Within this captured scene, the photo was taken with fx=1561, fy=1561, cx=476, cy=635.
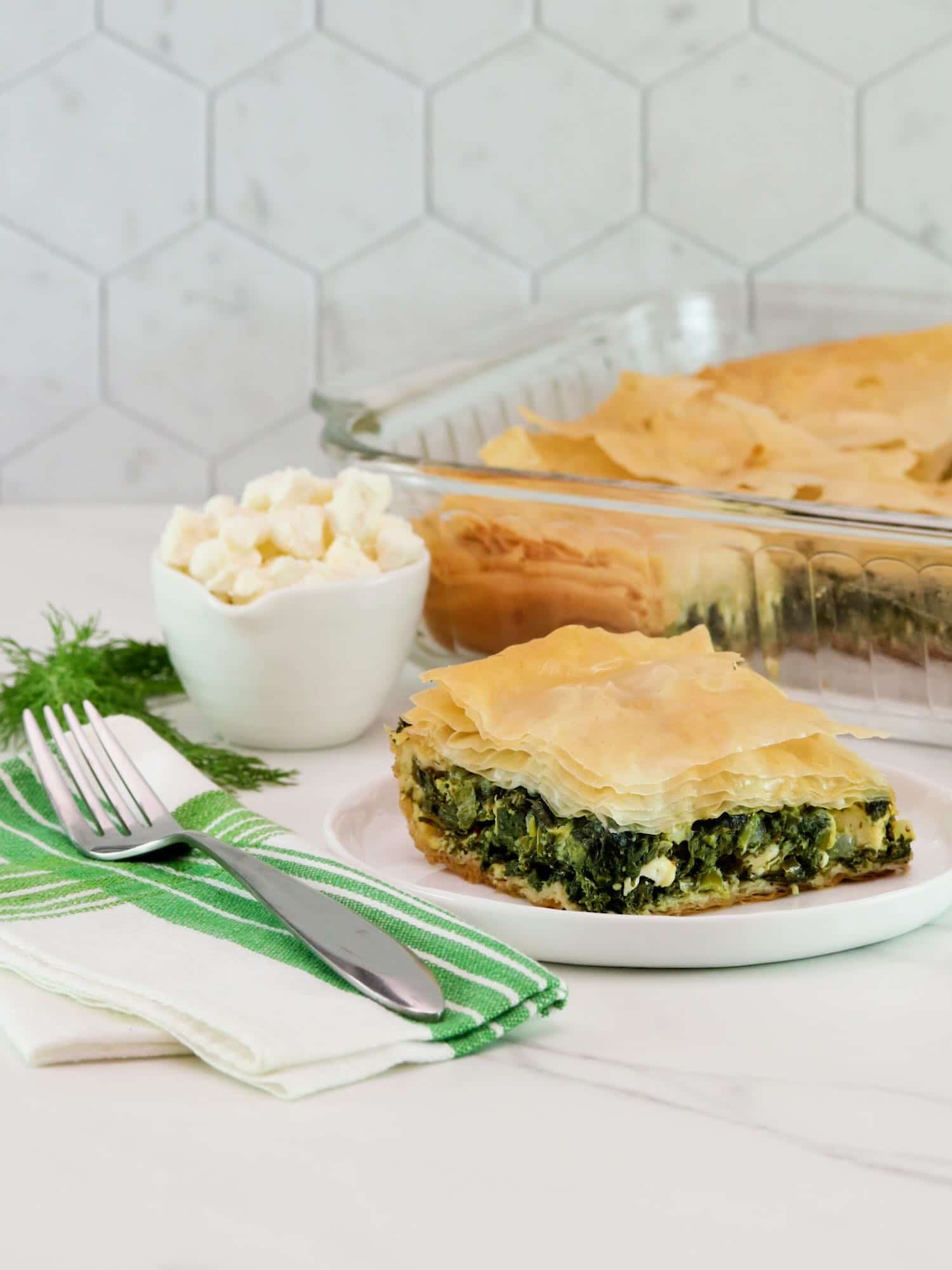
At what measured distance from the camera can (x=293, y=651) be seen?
0.87 metres

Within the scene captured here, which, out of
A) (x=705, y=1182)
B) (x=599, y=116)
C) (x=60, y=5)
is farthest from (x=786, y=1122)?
(x=60, y=5)

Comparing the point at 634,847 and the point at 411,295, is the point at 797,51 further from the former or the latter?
the point at 634,847

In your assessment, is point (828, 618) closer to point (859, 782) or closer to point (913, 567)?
point (913, 567)

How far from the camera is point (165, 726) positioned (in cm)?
91

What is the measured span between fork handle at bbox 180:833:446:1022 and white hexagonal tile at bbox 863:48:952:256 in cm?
142

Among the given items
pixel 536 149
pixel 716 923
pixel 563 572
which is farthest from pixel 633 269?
pixel 716 923

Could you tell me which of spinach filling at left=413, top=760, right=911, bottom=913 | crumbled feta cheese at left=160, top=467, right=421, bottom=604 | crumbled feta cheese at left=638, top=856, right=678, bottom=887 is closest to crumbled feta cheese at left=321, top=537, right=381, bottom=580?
crumbled feta cheese at left=160, top=467, right=421, bottom=604

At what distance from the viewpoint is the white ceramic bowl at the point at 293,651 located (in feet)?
2.82

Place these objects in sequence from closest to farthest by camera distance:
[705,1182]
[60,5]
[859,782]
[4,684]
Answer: [705,1182], [859,782], [4,684], [60,5]

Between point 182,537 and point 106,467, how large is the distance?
100cm

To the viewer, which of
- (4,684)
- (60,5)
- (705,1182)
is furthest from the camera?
(60,5)

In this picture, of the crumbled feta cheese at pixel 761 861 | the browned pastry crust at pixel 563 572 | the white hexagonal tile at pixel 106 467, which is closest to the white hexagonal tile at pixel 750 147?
the white hexagonal tile at pixel 106 467

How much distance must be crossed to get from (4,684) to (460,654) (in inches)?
11.3

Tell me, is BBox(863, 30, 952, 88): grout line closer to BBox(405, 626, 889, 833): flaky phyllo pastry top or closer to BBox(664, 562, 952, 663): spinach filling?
BBox(664, 562, 952, 663): spinach filling
